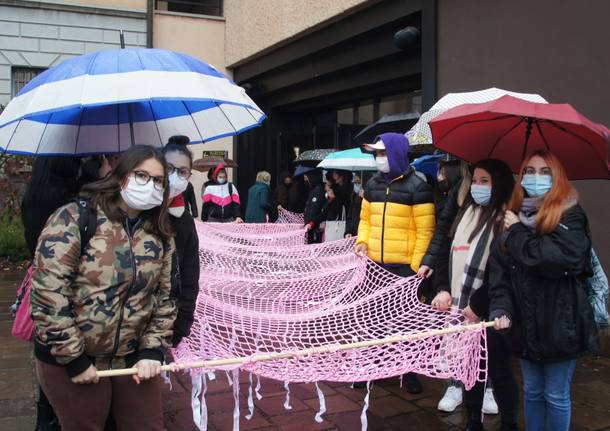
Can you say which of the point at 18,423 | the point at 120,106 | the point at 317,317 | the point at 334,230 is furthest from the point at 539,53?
the point at 18,423

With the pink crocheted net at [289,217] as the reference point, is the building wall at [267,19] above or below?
above

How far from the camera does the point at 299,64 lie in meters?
11.1

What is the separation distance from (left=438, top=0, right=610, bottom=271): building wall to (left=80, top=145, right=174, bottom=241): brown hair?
4.08 m

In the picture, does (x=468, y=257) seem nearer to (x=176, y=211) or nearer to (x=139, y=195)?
(x=176, y=211)

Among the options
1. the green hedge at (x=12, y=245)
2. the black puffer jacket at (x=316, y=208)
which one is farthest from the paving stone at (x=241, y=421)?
the green hedge at (x=12, y=245)

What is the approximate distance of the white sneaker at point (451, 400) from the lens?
12.4ft

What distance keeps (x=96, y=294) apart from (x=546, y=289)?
1878 millimetres

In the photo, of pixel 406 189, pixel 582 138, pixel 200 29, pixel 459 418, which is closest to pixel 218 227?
pixel 406 189

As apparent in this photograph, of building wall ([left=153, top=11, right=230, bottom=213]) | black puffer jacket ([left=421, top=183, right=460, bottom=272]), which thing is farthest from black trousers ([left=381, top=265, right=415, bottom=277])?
building wall ([left=153, top=11, right=230, bottom=213])

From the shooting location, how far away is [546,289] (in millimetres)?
2600

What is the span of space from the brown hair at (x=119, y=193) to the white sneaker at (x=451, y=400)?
7.62ft

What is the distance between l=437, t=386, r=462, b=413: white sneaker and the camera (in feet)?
12.4

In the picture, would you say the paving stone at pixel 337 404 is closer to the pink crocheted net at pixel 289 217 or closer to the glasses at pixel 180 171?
the glasses at pixel 180 171

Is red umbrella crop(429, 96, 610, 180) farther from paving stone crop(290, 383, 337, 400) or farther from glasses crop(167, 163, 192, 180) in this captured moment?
paving stone crop(290, 383, 337, 400)
